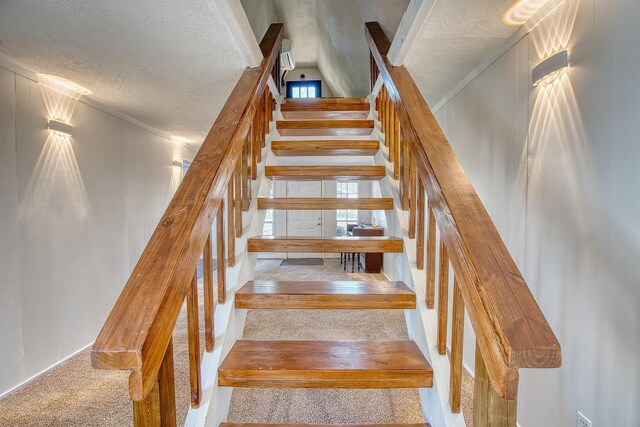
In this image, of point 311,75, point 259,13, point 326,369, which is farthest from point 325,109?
point 311,75

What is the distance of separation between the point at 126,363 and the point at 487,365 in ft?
2.10

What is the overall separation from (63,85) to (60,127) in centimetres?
29

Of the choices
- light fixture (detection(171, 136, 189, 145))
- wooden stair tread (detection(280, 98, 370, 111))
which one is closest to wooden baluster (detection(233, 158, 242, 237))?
wooden stair tread (detection(280, 98, 370, 111))

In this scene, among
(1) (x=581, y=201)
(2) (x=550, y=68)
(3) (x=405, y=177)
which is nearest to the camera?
(1) (x=581, y=201)

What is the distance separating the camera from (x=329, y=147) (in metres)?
2.22

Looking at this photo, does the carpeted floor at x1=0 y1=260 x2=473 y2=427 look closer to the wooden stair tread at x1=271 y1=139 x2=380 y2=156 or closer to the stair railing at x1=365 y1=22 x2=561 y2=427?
the stair railing at x1=365 y1=22 x2=561 y2=427

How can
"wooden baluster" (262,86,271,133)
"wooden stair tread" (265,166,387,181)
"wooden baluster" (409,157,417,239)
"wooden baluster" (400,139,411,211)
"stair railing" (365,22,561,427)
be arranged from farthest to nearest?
"wooden baluster" (262,86,271,133)
"wooden stair tread" (265,166,387,181)
"wooden baluster" (400,139,411,211)
"wooden baluster" (409,157,417,239)
"stair railing" (365,22,561,427)

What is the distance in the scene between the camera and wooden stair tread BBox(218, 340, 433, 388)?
1066 mm

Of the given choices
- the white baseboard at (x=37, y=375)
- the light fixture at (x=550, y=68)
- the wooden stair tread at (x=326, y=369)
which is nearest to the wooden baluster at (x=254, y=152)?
the wooden stair tread at (x=326, y=369)

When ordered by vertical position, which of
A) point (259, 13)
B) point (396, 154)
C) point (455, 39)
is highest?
point (259, 13)

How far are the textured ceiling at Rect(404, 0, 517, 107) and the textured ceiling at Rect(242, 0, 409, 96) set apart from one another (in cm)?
83

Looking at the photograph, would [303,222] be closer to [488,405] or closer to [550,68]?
[550,68]

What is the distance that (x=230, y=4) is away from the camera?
1.42 meters

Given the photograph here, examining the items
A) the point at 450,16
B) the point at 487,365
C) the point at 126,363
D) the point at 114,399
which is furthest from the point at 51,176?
the point at 487,365
